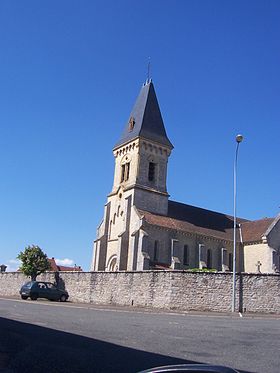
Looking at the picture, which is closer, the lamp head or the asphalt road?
the asphalt road

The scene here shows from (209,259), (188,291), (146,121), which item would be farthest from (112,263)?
(188,291)

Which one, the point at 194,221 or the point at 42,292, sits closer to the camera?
the point at 42,292

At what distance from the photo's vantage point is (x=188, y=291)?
87.2 feet

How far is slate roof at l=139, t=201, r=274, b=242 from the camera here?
46.1 metres

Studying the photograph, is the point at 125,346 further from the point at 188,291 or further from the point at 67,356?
the point at 188,291

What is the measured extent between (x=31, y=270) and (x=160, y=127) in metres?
23.6

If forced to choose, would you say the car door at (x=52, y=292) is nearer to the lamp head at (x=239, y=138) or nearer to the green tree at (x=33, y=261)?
the green tree at (x=33, y=261)

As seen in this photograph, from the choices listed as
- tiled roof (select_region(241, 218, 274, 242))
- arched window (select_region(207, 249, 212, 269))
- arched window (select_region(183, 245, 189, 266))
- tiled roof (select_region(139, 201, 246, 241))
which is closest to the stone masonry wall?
tiled roof (select_region(139, 201, 246, 241))

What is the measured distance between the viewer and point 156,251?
44.1m

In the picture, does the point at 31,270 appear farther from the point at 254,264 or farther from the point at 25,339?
the point at 25,339

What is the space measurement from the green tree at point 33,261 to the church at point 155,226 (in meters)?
7.01

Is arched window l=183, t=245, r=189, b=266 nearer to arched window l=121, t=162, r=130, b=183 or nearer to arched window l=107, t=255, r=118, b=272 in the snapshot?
arched window l=107, t=255, r=118, b=272

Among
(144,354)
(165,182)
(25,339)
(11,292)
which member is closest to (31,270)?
(11,292)

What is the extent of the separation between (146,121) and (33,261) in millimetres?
21462
